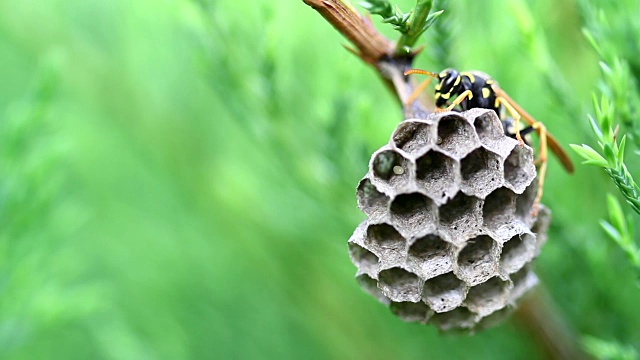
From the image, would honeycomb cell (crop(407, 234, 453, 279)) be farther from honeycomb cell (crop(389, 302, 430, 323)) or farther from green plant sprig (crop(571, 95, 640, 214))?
green plant sprig (crop(571, 95, 640, 214))

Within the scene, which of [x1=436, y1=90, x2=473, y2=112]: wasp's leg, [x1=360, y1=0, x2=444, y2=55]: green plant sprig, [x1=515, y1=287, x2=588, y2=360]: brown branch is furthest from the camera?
[x1=515, y1=287, x2=588, y2=360]: brown branch

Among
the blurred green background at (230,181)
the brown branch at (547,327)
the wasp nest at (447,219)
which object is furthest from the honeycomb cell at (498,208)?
the brown branch at (547,327)

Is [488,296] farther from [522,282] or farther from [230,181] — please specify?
[230,181]

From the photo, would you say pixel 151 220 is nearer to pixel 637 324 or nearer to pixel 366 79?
pixel 366 79

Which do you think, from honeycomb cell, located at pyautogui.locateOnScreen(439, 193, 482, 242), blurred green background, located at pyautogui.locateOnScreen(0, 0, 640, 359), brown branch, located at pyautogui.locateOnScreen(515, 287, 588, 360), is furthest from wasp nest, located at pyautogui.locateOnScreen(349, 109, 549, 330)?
brown branch, located at pyautogui.locateOnScreen(515, 287, 588, 360)

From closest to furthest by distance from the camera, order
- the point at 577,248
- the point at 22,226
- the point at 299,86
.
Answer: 1. the point at 577,248
2. the point at 22,226
3. the point at 299,86

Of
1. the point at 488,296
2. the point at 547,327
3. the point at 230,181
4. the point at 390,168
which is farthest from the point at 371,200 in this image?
the point at 230,181

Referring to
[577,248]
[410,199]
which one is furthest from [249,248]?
[410,199]
